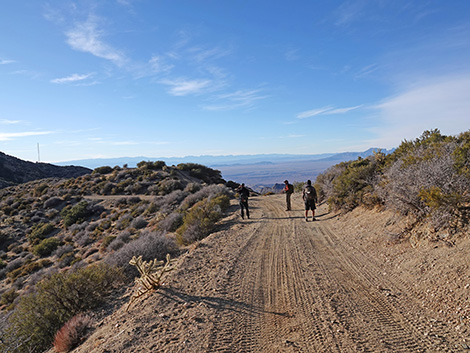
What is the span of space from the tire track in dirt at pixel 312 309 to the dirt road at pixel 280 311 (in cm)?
1

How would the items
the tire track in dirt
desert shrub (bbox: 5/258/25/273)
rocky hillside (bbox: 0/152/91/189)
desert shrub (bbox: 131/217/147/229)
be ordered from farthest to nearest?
rocky hillside (bbox: 0/152/91/189) → desert shrub (bbox: 131/217/147/229) → desert shrub (bbox: 5/258/25/273) → the tire track in dirt

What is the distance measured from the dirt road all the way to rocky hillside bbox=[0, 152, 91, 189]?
246 ft

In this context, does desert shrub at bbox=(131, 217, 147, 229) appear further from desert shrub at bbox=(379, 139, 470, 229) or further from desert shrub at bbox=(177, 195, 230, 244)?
desert shrub at bbox=(379, 139, 470, 229)

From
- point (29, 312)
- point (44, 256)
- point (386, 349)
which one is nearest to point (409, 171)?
point (386, 349)

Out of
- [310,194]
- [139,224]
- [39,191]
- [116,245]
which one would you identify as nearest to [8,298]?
[116,245]

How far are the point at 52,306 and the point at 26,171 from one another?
258 feet

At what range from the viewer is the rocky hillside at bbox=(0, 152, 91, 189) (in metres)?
64.9

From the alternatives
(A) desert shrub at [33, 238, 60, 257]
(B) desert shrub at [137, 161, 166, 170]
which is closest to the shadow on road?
(A) desert shrub at [33, 238, 60, 257]

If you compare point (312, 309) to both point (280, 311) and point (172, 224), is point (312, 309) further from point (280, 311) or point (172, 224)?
point (172, 224)

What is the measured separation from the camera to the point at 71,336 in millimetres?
5543

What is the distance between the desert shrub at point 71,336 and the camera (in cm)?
546

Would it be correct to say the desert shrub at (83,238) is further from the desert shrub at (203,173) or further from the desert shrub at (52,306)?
the desert shrub at (203,173)

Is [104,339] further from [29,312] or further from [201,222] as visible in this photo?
[201,222]

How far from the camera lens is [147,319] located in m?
4.95
